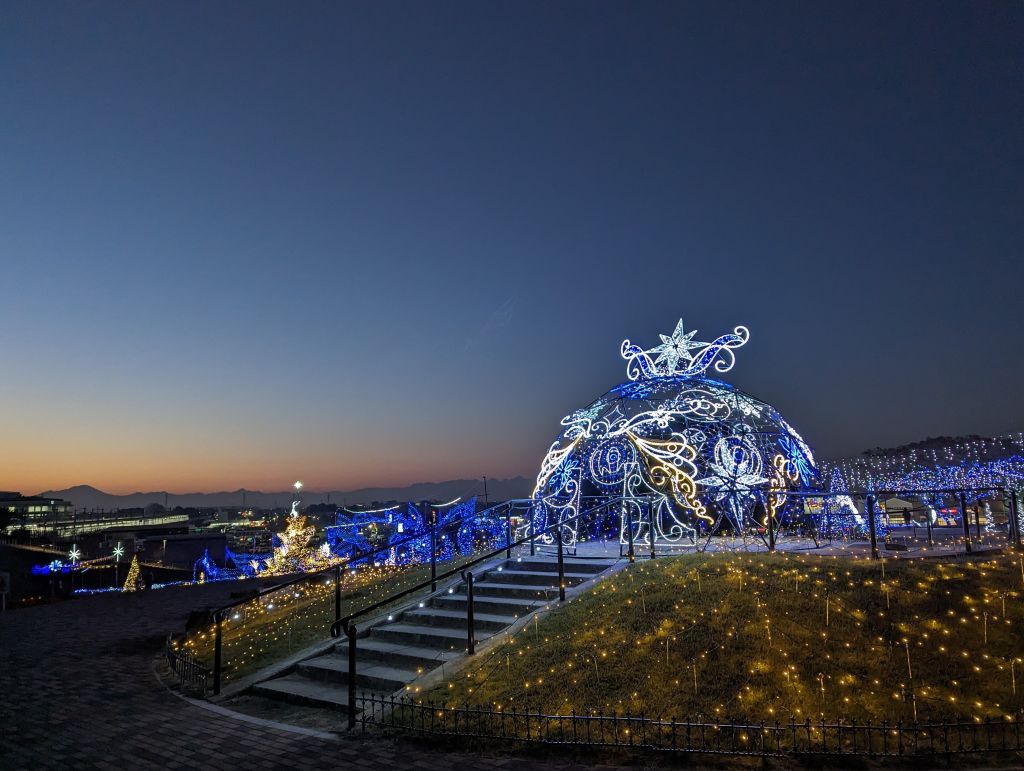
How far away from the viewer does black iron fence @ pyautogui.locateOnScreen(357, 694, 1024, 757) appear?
19.0 feet

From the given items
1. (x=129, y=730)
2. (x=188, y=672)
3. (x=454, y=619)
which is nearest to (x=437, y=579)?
(x=454, y=619)

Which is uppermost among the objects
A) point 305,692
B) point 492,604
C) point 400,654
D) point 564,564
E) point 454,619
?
point 564,564

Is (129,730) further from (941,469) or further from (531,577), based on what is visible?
(941,469)

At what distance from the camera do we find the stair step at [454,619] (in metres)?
9.77

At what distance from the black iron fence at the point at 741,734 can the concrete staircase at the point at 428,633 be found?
78.3 inches

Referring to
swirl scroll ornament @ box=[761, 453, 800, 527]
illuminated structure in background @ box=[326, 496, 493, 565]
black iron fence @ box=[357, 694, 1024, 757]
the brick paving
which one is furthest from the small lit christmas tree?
swirl scroll ornament @ box=[761, 453, 800, 527]

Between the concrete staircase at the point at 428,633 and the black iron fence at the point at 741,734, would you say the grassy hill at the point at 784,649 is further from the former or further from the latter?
the concrete staircase at the point at 428,633

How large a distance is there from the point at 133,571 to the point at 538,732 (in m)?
26.8

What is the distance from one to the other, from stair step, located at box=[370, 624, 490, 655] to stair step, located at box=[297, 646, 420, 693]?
17.4 inches

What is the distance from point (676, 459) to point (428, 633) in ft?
22.1

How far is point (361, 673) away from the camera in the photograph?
8.89 meters

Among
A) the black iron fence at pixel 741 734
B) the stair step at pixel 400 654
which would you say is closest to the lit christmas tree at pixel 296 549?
the stair step at pixel 400 654

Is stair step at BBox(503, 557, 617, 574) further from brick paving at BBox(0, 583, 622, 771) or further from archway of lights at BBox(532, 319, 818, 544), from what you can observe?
brick paving at BBox(0, 583, 622, 771)

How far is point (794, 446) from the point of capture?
14789 mm
